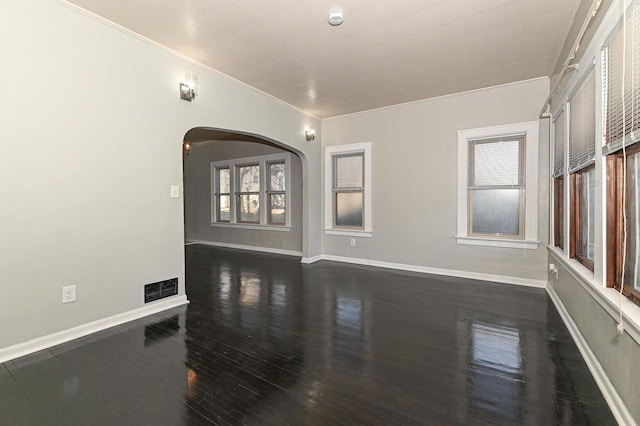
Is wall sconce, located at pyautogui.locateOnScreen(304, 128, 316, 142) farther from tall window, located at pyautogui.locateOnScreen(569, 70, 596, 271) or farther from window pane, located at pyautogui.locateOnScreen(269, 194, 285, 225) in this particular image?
tall window, located at pyautogui.locateOnScreen(569, 70, 596, 271)

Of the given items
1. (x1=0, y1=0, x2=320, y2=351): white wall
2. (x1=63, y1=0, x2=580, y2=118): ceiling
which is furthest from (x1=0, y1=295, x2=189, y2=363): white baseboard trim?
(x1=63, y1=0, x2=580, y2=118): ceiling

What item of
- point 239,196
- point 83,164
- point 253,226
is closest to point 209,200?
point 239,196

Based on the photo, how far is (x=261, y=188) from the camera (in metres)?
6.97

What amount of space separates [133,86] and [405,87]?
11.2 ft

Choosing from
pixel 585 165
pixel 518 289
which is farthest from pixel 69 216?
pixel 518 289

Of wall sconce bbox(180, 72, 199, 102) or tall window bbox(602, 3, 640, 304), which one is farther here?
wall sconce bbox(180, 72, 199, 102)

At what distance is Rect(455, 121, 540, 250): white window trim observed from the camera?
162 inches

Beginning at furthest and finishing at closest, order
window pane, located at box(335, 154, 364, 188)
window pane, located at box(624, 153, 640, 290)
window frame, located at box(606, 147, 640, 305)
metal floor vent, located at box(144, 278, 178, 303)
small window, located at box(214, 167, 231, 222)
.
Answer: small window, located at box(214, 167, 231, 222), window pane, located at box(335, 154, 364, 188), metal floor vent, located at box(144, 278, 178, 303), window frame, located at box(606, 147, 640, 305), window pane, located at box(624, 153, 640, 290)

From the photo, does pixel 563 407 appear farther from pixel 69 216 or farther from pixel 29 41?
pixel 29 41

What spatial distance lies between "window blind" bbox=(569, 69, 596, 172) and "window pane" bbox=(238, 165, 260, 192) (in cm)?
575

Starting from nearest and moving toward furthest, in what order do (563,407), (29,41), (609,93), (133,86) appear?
(563,407)
(609,93)
(29,41)
(133,86)

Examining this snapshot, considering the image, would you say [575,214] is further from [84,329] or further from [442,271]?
[84,329]

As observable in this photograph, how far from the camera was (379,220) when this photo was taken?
17.6 ft

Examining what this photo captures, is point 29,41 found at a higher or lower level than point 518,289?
higher
